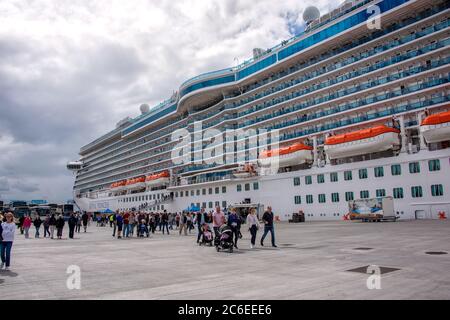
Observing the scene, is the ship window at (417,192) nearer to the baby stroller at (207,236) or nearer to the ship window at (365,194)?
the ship window at (365,194)

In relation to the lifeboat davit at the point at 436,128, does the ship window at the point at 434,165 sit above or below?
below

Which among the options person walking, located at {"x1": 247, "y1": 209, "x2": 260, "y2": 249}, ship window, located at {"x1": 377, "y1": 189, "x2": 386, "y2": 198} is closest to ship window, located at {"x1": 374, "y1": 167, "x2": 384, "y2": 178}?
ship window, located at {"x1": 377, "y1": 189, "x2": 386, "y2": 198}

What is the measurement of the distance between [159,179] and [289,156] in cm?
3382

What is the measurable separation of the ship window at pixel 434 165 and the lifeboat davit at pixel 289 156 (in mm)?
13879

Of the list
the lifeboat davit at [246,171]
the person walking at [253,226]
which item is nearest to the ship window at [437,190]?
the lifeboat davit at [246,171]

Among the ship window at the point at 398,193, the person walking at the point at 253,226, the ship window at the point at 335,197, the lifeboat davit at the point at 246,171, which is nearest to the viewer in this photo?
the person walking at the point at 253,226

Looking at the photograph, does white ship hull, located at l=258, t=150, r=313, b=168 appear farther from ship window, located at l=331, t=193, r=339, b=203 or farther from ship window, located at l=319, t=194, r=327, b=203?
ship window, located at l=331, t=193, r=339, b=203

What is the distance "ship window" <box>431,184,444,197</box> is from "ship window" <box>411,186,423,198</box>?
3.40ft

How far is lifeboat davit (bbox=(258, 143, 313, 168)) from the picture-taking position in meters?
43.3

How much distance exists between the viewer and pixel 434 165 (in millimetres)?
32406

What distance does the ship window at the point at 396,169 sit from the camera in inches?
1372

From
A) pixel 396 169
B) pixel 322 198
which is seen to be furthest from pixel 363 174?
pixel 322 198
